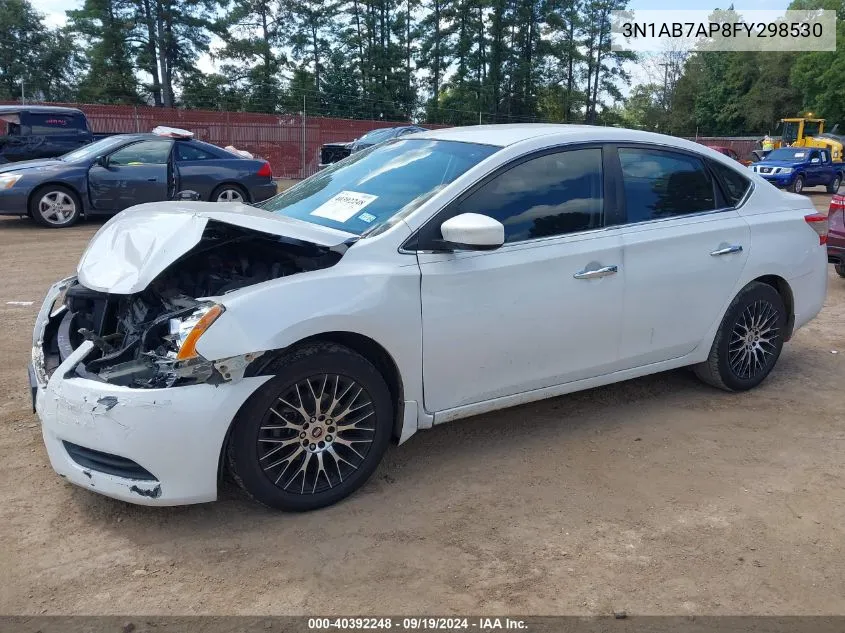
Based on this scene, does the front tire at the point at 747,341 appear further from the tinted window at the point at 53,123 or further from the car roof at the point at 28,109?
the car roof at the point at 28,109

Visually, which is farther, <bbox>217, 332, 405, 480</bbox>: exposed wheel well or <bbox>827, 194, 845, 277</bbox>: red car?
<bbox>827, 194, 845, 277</bbox>: red car

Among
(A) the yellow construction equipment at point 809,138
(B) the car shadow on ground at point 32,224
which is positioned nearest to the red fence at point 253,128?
(B) the car shadow on ground at point 32,224

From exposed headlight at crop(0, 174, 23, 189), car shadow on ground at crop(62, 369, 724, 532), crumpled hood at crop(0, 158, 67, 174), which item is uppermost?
crumpled hood at crop(0, 158, 67, 174)

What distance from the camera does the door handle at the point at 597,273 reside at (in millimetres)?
3829

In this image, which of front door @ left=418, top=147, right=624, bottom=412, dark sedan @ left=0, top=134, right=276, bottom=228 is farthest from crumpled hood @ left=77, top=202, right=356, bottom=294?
dark sedan @ left=0, top=134, right=276, bottom=228

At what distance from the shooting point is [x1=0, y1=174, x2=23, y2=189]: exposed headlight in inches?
412

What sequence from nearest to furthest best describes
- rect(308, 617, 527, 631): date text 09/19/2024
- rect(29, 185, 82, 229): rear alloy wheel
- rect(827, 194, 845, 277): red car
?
rect(308, 617, 527, 631): date text 09/19/2024
rect(827, 194, 845, 277): red car
rect(29, 185, 82, 229): rear alloy wheel

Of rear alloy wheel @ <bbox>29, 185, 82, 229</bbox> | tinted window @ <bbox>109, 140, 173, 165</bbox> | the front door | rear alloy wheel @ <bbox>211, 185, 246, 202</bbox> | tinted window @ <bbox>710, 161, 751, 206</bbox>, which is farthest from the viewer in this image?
rear alloy wheel @ <bbox>211, 185, 246, 202</bbox>

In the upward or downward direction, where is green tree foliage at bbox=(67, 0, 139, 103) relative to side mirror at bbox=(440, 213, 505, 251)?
upward

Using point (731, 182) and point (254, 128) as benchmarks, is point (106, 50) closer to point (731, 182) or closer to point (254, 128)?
point (254, 128)

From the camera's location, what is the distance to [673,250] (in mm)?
4199

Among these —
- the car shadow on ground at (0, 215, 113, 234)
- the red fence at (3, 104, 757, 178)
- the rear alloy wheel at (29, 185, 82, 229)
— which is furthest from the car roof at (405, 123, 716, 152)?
the red fence at (3, 104, 757, 178)

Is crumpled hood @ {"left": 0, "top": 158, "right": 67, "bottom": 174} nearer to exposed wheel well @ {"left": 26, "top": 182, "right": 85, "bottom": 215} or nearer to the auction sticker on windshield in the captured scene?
exposed wheel well @ {"left": 26, "top": 182, "right": 85, "bottom": 215}

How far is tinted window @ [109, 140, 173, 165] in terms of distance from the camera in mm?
11047
